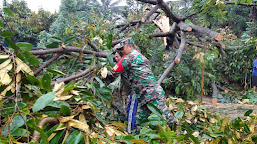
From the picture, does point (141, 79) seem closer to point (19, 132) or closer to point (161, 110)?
point (161, 110)

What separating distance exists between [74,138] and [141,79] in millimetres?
1402

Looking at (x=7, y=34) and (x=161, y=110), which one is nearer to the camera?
(x=7, y=34)

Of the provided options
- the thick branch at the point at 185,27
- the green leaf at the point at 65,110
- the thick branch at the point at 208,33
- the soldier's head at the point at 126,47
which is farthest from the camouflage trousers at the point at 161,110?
the thick branch at the point at 185,27

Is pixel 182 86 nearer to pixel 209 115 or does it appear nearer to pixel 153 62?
pixel 153 62

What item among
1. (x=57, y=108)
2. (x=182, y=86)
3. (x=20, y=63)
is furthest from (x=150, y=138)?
(x=182, y=86)

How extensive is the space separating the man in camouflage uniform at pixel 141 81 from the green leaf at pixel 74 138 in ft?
4.17

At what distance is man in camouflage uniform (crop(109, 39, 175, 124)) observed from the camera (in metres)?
2.03

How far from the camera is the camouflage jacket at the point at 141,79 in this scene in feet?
6.64

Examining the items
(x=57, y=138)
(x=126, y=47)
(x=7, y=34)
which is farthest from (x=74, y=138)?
(x=126, y=47)

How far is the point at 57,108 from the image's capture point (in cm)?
84

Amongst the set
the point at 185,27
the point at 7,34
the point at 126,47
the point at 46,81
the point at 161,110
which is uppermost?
the point at 185,27

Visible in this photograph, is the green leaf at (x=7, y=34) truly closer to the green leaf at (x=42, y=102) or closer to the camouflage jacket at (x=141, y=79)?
the green leaf at (x=42, y=102)

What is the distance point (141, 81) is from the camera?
81.9 inches

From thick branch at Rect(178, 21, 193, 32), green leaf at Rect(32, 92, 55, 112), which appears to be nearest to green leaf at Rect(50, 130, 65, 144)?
green leaf at Rect(32, 92, 55, 112)
